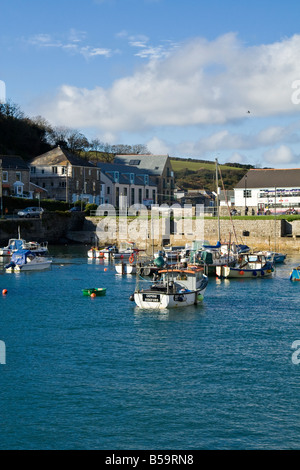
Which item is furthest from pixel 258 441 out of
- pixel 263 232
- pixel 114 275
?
pixel 263 232

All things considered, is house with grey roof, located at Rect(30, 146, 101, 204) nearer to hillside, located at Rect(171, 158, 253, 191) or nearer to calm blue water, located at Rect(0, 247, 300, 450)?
hillside, located at Rect(171, 158, 253, 191)

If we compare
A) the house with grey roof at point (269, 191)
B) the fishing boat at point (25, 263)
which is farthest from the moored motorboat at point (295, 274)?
the house with grey roof at point (269, 191)

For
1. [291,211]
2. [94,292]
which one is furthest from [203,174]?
[94,292]

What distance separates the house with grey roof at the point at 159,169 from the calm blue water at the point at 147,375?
80.4 metres

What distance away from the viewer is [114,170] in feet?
356

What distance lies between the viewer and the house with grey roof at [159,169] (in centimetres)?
11775

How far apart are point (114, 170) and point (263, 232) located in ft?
138

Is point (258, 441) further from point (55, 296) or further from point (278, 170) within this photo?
point (278, 170)

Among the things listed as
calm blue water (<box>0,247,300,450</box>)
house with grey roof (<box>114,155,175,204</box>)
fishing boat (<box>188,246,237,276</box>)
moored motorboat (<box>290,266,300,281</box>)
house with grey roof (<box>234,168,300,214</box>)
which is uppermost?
house with grey roof (<box>114,155,175,204</box>)

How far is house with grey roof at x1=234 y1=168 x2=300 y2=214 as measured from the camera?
8438cm

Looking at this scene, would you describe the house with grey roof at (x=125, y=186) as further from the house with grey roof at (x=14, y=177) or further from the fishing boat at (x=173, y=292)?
the fishing boat at (x=173, y=292)

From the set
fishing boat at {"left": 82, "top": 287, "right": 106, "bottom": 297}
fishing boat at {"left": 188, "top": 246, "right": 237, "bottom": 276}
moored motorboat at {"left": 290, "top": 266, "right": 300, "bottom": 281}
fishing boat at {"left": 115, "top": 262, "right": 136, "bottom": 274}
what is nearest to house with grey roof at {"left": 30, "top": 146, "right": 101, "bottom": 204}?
fishing boat at {"left": 115, "top": 262, "right": 136, "bottom": 274}

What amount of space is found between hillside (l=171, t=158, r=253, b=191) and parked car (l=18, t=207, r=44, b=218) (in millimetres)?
73987

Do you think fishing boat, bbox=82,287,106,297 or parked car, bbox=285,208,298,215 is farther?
parked car, bbox=285,208,298,215
